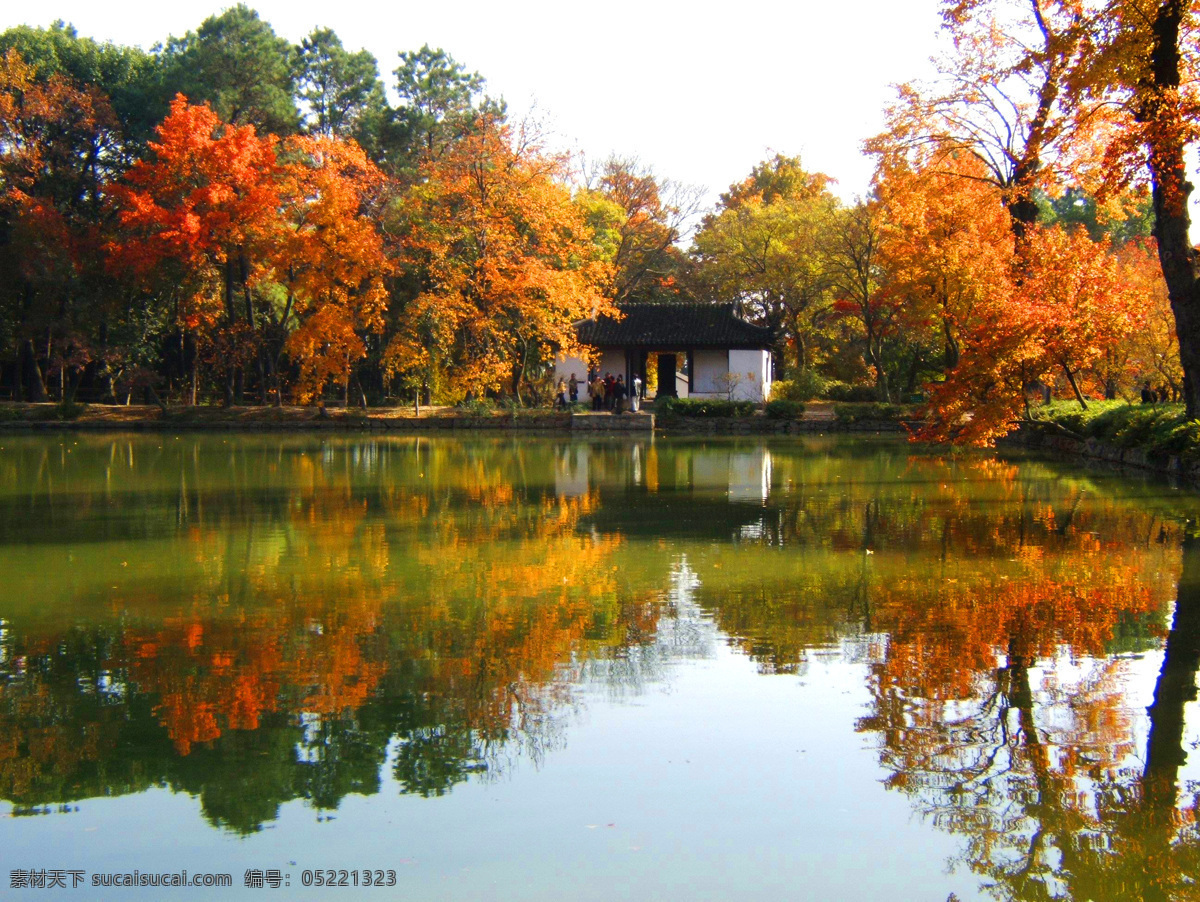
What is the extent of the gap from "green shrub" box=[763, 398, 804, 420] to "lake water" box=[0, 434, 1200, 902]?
792 inches

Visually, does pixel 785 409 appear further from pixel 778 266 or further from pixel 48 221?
pixel 48 221

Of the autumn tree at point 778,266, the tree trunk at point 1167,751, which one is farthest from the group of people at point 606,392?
the tree trunk at point 1167,751

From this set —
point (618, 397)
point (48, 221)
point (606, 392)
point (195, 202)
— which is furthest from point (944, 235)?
point (48, 221)

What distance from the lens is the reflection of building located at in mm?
35688

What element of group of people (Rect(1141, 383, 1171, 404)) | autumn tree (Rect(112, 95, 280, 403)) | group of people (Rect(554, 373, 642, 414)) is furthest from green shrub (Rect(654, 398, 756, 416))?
autumn tree (Rect(112, 95, 280, 403))

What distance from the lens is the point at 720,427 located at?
31.6 metres

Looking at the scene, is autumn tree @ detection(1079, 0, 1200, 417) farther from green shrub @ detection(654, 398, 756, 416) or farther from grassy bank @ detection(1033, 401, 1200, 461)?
green shrub @ detection(654, 398, 756, 416)

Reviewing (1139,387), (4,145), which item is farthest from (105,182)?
(1139,387)

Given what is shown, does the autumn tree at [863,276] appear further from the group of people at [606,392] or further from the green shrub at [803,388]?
the group of people at [606,392]

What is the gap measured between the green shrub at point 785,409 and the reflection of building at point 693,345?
13.1ft

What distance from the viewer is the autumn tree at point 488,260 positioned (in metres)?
32.0

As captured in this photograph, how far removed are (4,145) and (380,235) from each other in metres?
11.8

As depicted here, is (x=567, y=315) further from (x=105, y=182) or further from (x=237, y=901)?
(x=237, y=901)

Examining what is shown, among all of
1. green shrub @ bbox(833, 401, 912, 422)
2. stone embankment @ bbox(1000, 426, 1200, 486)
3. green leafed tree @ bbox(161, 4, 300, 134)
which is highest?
green leafed tree @ bbox(161, 4, 300, 134)
